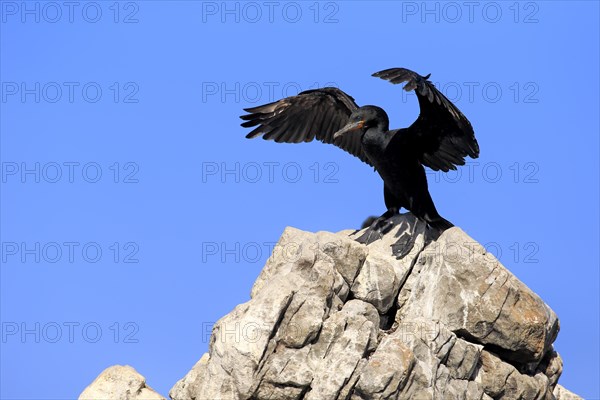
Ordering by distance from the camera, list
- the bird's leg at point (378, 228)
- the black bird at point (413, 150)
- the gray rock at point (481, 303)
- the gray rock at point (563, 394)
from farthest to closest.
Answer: the gray rock at point (563, 394) < the bird's leg at point (378, 228) < the black bird at point (413, 150) < the gray rock at point (481, 303)

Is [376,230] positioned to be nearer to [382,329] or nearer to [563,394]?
Answer: [382,329]

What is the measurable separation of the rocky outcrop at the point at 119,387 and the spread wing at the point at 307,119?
5.31 meters

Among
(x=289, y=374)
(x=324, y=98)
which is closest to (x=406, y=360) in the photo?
(x=289, y=374)

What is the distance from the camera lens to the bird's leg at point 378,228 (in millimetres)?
18062

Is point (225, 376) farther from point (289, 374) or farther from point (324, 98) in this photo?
point (324, 98)

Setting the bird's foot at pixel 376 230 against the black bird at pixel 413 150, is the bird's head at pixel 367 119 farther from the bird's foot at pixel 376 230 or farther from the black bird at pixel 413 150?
the bird's foot at pixel 376 230

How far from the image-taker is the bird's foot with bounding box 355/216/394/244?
18.1 metres

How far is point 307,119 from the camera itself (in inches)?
784

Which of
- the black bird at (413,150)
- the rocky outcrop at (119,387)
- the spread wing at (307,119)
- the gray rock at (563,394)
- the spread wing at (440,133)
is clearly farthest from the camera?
the spread wing at (307,119)

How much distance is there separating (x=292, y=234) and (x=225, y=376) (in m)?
3.00

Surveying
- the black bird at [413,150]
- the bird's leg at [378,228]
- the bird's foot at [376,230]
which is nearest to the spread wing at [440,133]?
the black bird at [413,150]

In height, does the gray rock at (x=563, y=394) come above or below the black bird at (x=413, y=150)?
below

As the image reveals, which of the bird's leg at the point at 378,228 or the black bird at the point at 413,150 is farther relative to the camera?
the bird's leg at the point at 378,228

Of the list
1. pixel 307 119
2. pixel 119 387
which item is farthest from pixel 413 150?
pixel 119 387
